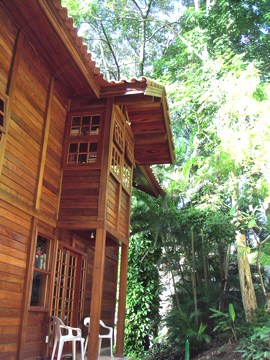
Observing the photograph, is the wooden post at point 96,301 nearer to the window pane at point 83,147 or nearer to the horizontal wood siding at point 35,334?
the horizontal wood siding at point 35,334

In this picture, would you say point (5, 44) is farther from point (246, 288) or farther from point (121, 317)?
point (246, 288)

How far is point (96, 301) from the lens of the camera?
218 inches

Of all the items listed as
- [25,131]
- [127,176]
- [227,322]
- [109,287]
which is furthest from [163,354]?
[25,131]

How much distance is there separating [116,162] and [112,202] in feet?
2.66

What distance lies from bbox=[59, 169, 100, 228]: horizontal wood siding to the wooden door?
74 cm

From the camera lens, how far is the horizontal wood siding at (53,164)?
5.82m

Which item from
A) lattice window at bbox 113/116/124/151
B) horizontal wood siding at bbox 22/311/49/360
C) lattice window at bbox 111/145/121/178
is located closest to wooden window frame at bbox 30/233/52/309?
horizontal wood siding at bbox 22/311/49/360

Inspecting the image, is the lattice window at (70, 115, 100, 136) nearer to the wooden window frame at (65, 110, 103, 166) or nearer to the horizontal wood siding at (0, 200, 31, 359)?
the wooden window frame at (65, 110, 103, 166)

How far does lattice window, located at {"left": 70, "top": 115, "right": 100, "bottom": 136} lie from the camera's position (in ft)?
21.9

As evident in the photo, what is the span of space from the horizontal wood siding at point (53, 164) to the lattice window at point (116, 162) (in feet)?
3.07

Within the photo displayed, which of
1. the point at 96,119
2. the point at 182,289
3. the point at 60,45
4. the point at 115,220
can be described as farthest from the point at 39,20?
the point at 182,289

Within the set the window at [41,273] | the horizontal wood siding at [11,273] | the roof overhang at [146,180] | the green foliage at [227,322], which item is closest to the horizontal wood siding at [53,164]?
the window at [41,273]

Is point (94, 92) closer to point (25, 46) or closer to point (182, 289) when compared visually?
point (25, 46)

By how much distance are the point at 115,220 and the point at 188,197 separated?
6.56 m
